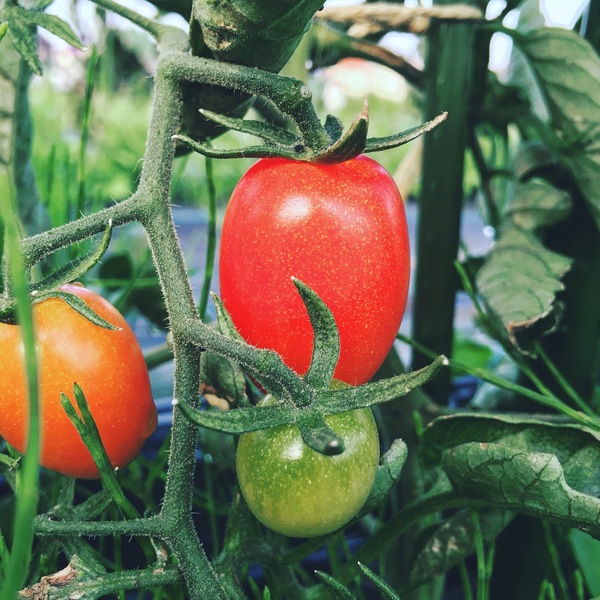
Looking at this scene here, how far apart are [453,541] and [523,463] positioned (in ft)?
0.35

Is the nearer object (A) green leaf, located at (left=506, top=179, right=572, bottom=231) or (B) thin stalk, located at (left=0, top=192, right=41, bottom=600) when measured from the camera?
(B) thin stalk, located at (left=0, top=192, right=41, bottom=600)

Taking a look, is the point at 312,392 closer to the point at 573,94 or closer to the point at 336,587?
the point at 336,587

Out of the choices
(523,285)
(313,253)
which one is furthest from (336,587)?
(523,285)

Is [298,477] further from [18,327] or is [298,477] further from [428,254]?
[428,254]

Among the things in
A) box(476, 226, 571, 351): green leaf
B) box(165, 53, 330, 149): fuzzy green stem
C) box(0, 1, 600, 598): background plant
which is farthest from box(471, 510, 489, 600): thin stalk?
box(165, 53, 330, 149): fuzzy green stem

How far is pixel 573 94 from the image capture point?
43 centimetres

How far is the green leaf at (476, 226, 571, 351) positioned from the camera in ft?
1.28

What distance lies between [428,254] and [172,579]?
0.30 m

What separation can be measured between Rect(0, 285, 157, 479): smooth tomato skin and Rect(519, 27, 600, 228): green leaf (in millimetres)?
294

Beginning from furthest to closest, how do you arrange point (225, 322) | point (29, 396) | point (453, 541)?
1. point (453, 541)
2. point (225, 322)
3. point (29, 396)

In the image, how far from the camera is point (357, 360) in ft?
0.91

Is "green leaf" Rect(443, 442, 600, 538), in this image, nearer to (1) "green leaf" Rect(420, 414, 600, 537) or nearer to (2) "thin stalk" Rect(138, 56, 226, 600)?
(1) "green leaf" Rect(420, 414, 600, 537)

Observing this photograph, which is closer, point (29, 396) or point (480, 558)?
point (29, 396)

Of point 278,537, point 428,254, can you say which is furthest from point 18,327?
point 428,254
